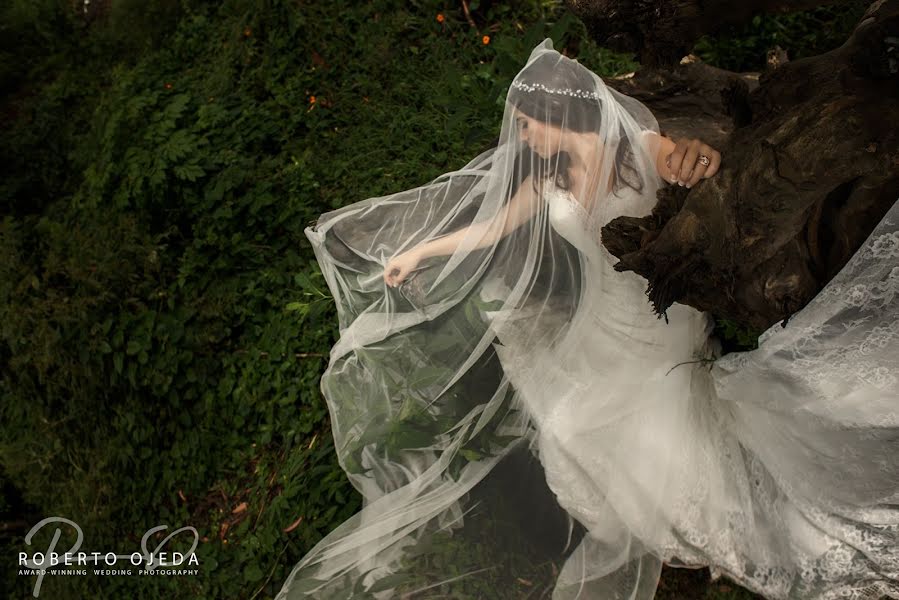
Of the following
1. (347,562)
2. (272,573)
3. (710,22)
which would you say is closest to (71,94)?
(272,573)

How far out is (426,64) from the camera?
5.00m

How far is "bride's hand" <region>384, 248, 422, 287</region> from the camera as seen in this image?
292cm

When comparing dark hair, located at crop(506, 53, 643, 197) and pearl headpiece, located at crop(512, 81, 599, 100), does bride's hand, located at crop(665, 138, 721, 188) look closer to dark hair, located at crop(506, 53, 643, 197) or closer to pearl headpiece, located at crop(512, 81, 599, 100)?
dark hair, located at crop(506, 53, 643, 197)

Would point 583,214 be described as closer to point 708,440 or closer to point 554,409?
point 554,409

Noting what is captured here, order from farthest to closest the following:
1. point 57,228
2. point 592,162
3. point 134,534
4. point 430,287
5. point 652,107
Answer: point 57,228
point 134,534
point 652,107
point 430,287
point 592,162

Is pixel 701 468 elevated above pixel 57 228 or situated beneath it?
situated beneath

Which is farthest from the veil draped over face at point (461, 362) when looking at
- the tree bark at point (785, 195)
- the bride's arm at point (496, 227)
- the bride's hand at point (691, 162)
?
the tree bark at point (785, 195)

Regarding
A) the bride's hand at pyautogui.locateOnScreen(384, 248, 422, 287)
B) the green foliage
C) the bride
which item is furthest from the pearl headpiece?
the green foliage

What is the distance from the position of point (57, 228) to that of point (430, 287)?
149 inches

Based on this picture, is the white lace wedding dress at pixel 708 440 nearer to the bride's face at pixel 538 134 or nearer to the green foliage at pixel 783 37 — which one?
the bride's face at pixel 538 134

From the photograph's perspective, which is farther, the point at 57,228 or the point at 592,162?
the point at 57,228

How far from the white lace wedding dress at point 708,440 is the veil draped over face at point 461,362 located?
0.19ft

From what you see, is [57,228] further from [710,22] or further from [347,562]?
[710,22]

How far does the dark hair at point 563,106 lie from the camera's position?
8.22 ft
